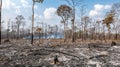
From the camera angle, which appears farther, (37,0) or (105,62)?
(37,0)

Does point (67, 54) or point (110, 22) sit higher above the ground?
point (110, 22)

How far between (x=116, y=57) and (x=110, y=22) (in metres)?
36.0

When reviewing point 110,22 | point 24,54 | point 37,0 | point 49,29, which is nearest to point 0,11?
point 37,0

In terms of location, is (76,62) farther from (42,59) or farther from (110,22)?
(110,22)

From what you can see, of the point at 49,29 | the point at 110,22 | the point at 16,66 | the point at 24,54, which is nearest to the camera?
the point at 16,66

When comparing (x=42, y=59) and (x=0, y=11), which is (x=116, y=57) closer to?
(x=42, y=59)

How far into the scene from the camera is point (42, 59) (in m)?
12.0

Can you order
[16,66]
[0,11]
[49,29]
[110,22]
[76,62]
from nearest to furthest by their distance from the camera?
[16,66] < [76,62] < [0,11] < [110,22] < [49,29]

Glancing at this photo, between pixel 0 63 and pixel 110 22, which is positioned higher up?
pixel 110 22

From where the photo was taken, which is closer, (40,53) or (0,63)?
(0,63)

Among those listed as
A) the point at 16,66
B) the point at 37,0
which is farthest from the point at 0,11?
the point at 16,66

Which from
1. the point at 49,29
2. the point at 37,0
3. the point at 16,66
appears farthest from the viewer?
the point at 49,29

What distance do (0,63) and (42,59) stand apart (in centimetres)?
244

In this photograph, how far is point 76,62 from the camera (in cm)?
1183
